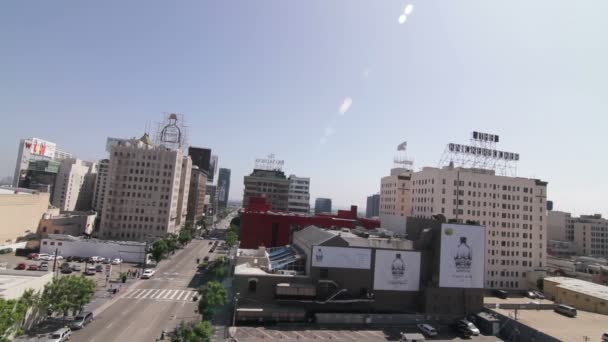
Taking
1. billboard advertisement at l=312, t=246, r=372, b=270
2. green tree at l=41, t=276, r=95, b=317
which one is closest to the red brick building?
billboard advertisement at l=312, t=246, r=372, b=270

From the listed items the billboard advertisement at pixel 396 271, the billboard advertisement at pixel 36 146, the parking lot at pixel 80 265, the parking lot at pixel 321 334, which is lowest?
the parking lot at pixel 321 334

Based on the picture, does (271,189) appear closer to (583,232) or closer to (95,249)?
(95,249)

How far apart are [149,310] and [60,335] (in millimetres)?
15868

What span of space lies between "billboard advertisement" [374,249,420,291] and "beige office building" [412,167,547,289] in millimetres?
40675

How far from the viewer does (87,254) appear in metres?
93.8

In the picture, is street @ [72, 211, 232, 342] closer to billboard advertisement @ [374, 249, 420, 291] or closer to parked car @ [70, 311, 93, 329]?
parked car @ [70, 311, 93, 329]

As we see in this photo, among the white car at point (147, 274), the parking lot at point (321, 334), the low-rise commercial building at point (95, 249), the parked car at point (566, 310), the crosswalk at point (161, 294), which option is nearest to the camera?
the parking lot at point (321, 334)

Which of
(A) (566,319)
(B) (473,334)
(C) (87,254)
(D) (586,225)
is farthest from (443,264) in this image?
(D) (586,225)

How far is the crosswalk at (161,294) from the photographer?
62.6m

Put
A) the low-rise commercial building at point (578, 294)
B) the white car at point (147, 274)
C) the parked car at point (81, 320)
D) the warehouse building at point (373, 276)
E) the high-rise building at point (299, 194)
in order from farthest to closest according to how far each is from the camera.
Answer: the high-rise building at point (299, 194)
the white car at point (147, 274)
the low-rise commercial building at point (578, 294)
the warehouse building at point (373, 276)
the parked car at point (81, 320)

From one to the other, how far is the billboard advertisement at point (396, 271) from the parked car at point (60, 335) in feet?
147

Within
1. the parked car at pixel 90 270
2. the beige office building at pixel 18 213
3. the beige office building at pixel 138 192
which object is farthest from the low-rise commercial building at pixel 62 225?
the parked car at pixel 90 270

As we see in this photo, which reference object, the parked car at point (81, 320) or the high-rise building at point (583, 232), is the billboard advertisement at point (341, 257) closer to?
the parked car at point (81, 320)

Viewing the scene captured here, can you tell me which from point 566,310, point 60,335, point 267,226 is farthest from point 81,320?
point 566,310
